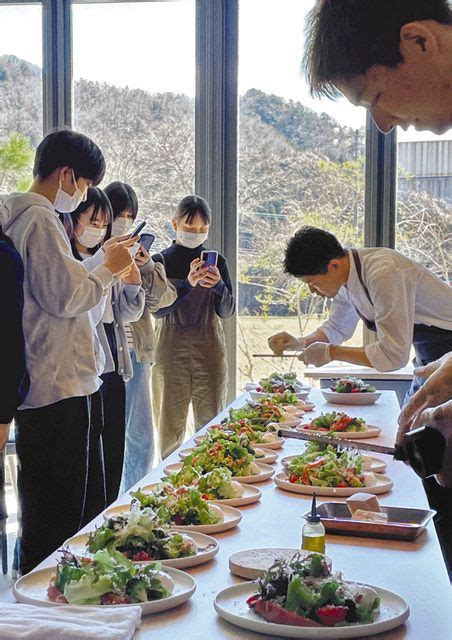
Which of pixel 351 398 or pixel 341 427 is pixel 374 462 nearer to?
pixel 341 427

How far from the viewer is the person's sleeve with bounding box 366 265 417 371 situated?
10.9 ft

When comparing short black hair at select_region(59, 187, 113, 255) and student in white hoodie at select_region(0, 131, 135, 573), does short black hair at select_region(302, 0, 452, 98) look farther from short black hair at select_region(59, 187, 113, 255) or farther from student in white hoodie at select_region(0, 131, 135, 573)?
short black hair at select_region(59, 187, 113, 255)

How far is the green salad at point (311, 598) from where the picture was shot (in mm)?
1335

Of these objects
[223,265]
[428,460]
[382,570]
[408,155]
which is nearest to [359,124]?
[408,155]

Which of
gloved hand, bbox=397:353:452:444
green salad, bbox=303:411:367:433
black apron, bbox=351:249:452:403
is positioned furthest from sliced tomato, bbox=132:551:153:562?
black apron, bbox=351:249:452:403

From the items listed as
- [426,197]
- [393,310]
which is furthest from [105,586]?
[426,197]

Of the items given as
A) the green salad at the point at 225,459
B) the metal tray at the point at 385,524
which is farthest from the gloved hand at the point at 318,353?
the metal tray at the point at 385,524

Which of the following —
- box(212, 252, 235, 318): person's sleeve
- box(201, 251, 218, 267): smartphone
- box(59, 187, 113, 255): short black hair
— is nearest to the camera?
box(59, 187, 113, 255): short black hair

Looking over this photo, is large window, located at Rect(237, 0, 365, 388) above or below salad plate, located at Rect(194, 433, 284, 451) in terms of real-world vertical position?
above

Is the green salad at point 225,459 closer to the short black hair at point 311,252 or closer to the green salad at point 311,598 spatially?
the green salad at point 311,598

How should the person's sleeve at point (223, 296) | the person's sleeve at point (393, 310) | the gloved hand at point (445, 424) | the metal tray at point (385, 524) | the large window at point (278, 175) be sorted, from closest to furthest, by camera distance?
the gloved hand at point (445, 424)
the metal tray at point (385, 524)
the person's sleeve at point (393, 310)
the person's sleeve at point (223, 296)
the large window at point (278, 175)

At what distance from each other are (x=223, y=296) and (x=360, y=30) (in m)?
3.48

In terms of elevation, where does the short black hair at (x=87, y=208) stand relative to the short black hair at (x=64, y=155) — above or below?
below

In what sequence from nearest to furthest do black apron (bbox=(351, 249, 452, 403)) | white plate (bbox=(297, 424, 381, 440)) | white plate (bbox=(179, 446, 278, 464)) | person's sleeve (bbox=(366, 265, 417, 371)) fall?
white plate (bbox=(179, 446, 278, 464)) < white plate (bbox=(297, 424, 381, 440)) < person's sleeve (bbox=(366, 265, 417, 371)) < black apron (bbox=(351, 249, 452, 403))
